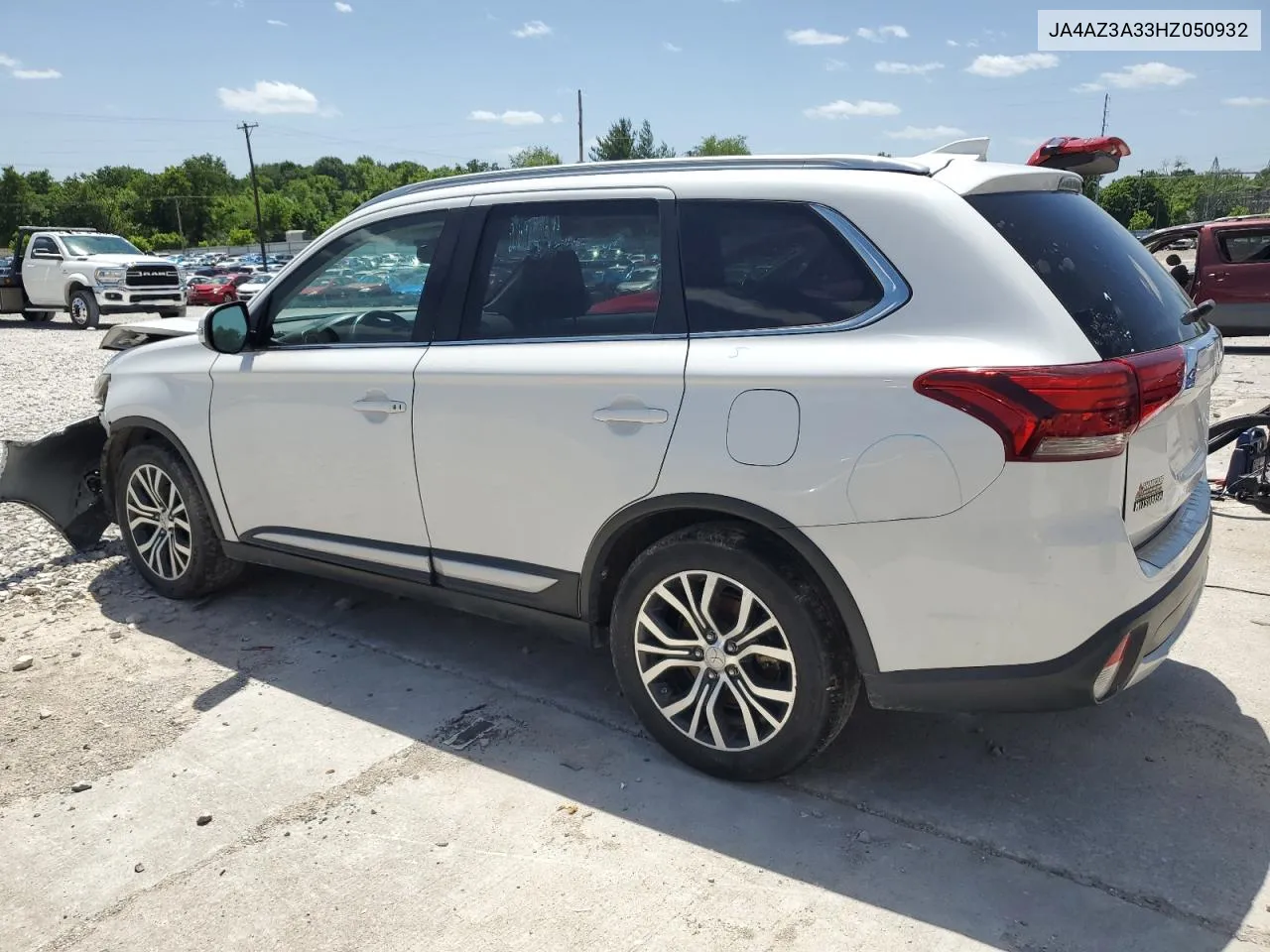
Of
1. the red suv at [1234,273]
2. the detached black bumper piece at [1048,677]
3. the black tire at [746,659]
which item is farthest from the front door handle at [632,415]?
the red suv at [1234,273]

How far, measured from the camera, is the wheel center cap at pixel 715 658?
10.3 feet

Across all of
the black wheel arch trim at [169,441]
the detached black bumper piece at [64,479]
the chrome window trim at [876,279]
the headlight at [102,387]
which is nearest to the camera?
the chrome window trim at [876,279]

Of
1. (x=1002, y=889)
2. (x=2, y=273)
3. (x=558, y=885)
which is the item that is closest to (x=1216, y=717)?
(x=1002, y=889)

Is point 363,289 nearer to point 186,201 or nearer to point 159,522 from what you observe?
point 159,522

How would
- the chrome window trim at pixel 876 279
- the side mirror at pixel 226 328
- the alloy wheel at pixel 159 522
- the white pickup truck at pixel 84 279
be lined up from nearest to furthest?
the chrome window trim at pixel 876 279 → the side mirror at pixel 226 328 → the alloy wheel at pixel 159 522 → the white pickup truck at pixel 84 279

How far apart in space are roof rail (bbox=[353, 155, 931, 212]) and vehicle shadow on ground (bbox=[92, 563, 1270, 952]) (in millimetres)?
1907

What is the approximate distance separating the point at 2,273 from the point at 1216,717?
26543 mm

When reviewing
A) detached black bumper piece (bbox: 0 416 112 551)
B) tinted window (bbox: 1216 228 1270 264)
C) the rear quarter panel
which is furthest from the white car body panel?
tinted window (bbox: 1216 228 1270 264)

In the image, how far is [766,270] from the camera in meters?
3.08

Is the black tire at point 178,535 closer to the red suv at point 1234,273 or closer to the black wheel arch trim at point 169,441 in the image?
the black wheel arch trim at point 169,441

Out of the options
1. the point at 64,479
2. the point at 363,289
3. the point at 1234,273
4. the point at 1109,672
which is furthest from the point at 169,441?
the point at 1234,273

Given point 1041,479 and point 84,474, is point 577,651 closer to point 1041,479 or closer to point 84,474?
point 1041,479

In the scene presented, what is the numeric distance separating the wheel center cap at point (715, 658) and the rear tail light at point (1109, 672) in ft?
3.46

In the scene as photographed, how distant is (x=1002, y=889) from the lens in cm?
269
